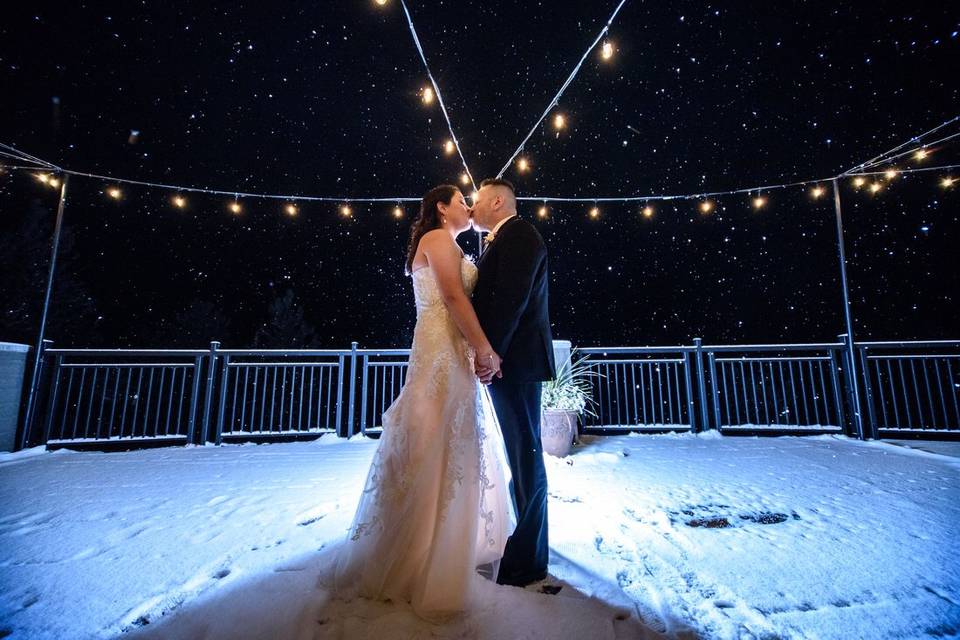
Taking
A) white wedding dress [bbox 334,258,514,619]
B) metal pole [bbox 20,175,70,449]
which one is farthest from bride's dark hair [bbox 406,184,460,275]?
metal pole [bbox 20,175,70,449]

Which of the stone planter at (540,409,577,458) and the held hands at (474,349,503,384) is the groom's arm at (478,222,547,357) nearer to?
the held hands at (474,349,503,384)

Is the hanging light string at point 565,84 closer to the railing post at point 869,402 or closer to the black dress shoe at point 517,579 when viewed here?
the black dress shoe at point 517,579

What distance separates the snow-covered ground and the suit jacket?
87 centimetres

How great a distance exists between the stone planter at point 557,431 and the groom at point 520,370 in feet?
7.77

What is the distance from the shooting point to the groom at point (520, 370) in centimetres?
153

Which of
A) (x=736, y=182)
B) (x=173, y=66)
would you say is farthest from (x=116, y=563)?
(x=736, y=182)

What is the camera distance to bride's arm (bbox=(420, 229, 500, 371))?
153cm

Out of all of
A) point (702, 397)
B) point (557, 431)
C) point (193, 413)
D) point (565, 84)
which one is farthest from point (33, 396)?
point (702, 397)

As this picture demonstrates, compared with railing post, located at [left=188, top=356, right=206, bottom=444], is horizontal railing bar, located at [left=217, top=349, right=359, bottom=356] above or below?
above

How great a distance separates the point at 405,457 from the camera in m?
1.53

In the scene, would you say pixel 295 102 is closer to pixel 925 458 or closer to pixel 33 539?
pixel 33 539

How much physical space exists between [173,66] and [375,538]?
554 centimetres

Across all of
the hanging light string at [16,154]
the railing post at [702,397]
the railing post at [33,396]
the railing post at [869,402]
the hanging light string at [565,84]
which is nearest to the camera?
the hanging light string at [565,84]

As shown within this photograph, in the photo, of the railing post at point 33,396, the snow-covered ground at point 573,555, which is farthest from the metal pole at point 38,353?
the snow-covered ground at point 573,555
